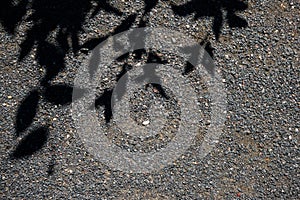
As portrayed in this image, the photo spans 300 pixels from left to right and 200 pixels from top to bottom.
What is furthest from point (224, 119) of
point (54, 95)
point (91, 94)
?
point (54, 95)

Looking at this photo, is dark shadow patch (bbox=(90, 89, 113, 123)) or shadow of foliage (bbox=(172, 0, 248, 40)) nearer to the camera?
dark shadow patch (bbox=(90, 89, 113, 123))

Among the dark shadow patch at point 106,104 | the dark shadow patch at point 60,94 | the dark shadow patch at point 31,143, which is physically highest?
the dark shadow patch at point 60,94

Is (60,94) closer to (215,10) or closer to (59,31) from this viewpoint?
(59,31)

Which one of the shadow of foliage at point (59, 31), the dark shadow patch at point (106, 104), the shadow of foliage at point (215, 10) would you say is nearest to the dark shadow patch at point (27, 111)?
the shadow of foliage at point (59, 31)

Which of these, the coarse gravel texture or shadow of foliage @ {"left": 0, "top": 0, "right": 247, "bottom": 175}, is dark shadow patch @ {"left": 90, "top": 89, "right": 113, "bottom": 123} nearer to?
shadow of foliage @ {"left": 0, "top": 0, "right": 247, "bottom": 175}

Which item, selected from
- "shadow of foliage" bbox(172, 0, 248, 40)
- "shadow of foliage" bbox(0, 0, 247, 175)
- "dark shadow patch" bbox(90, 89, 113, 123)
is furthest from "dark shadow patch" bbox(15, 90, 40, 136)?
"shadow of foliage" bbox(172, 0, 248, 40)

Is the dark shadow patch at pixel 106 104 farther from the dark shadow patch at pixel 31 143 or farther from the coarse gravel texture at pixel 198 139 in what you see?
the dark shadow patch at pixel 31 143

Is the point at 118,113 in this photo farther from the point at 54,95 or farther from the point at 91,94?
the point at 54,95

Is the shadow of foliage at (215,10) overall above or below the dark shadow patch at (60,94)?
above

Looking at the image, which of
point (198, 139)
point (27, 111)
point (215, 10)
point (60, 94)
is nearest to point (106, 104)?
point (60, 94)
